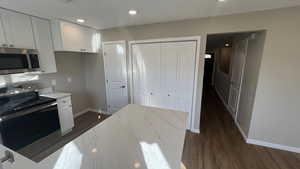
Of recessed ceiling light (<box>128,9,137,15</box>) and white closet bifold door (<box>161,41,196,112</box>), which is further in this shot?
white closet bifold door (<box>161,41,196,112</box>)

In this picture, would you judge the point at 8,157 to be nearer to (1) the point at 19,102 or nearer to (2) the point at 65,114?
(1) the point at 19,102

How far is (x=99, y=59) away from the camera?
344 cm

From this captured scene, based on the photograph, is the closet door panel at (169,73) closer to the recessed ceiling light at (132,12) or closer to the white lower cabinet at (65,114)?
the recessed ceiling light at (132,12)

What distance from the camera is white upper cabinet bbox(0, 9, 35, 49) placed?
1.93m

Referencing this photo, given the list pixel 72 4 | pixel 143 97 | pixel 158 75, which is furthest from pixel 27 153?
pixel 158 75

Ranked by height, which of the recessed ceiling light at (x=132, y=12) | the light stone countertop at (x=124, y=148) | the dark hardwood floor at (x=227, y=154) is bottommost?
the dark hardwood floor at (x=227, y=154)

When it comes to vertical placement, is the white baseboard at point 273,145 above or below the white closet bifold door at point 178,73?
below

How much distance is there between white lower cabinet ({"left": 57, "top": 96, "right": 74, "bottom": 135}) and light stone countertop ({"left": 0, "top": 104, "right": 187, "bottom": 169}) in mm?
1698

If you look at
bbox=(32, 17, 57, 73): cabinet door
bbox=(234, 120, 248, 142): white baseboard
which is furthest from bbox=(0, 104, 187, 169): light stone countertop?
bbox=(32, 17, 57, 73): cabinet door

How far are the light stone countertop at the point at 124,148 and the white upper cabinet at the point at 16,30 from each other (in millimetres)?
1996

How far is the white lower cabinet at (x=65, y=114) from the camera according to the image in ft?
8.35

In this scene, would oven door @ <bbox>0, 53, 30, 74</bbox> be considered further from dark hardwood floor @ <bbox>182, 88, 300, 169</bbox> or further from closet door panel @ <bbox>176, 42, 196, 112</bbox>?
dark hardwood floor @ <bbox>182, 88, 300, 169</bbox>

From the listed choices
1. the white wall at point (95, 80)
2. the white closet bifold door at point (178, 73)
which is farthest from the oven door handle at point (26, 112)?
the white closet bifold door at point (178, 73)

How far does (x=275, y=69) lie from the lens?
2.09 m
